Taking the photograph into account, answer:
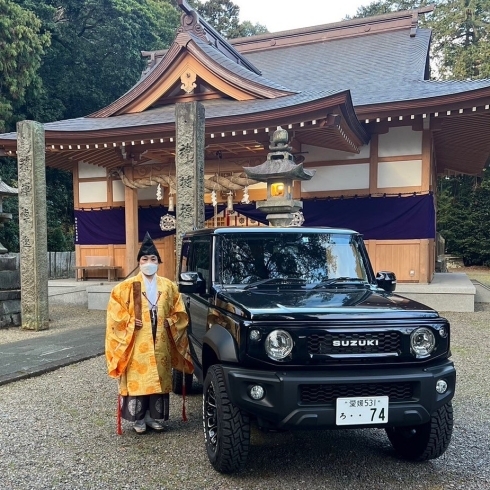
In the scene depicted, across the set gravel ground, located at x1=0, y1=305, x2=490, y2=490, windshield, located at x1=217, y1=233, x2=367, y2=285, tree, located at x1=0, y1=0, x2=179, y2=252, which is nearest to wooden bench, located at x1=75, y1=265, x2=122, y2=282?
tree, located at x1=0, y1=0, x2=179, y2=252

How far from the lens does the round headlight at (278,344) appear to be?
114 inches

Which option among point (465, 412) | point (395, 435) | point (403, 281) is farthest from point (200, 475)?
point (403, 281)

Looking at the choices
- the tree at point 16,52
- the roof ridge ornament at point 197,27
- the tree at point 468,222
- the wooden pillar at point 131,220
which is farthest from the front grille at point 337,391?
the tree at point 468,222

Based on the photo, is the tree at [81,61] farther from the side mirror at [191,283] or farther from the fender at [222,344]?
the fender at [222,344]

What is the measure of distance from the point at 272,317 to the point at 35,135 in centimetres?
748

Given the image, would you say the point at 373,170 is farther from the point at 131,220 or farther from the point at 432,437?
the point at 432,437

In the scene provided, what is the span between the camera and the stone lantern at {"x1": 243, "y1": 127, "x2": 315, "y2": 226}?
8.61 m

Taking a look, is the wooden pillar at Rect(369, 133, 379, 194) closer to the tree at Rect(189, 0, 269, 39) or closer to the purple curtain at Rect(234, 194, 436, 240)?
the purple curtain at Rect(234, 194, 436, 240)

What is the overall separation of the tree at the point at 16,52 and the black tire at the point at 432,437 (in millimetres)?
18526

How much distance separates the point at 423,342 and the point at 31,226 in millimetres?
7623

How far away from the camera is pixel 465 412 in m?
4.47

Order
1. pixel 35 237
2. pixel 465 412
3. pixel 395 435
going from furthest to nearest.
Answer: pixel 35 237, pixel 465 412, pixel 395 435

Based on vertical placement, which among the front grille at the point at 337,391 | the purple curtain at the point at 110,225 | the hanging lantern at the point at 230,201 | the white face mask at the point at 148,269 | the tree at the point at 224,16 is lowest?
the front grille at the point at 337,391

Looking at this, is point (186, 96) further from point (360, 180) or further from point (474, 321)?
point (474, 321)
